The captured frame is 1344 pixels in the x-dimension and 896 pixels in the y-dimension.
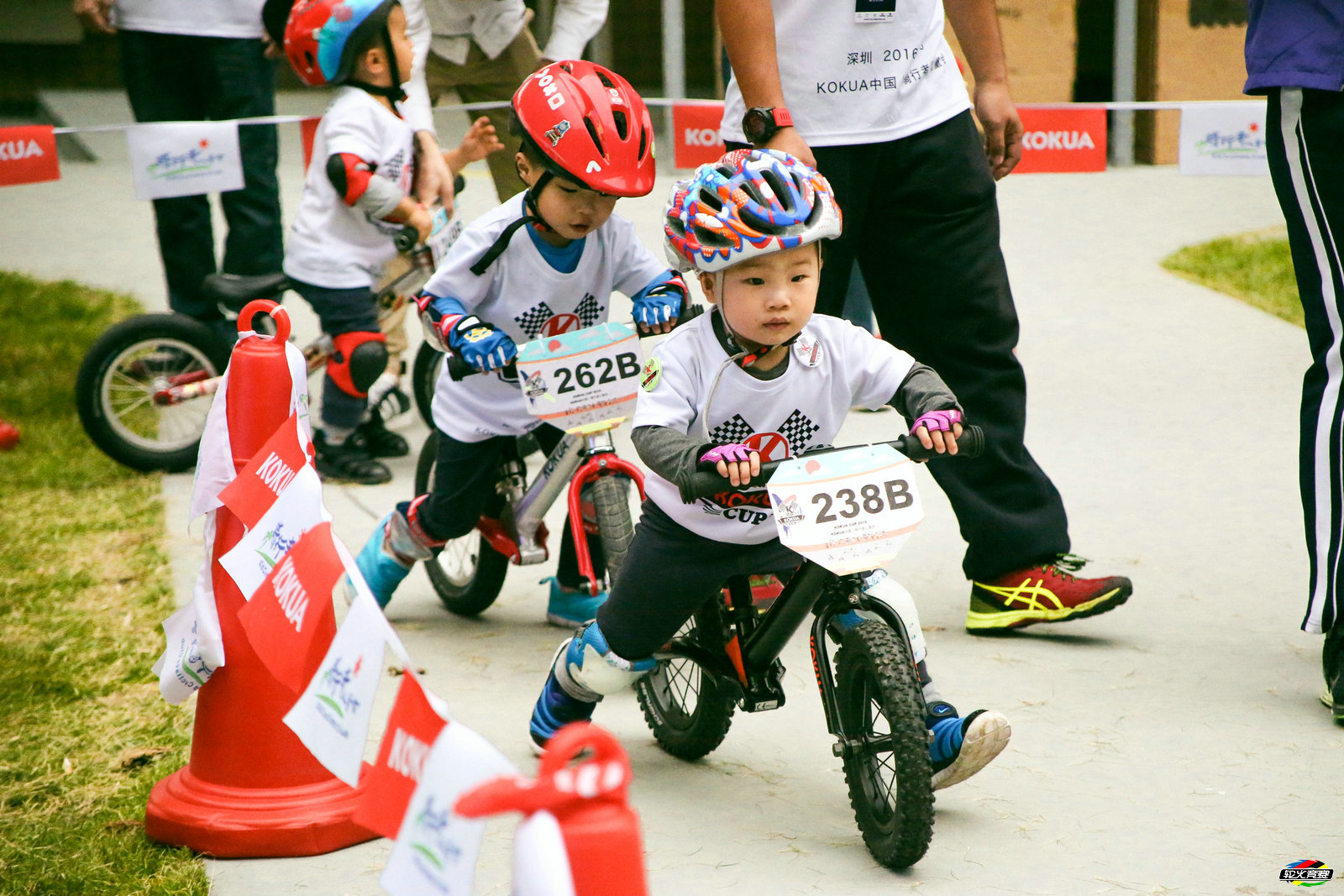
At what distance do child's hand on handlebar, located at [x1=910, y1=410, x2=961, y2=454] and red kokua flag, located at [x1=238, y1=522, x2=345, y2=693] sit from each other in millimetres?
1094

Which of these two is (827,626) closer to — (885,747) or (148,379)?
(885,747)

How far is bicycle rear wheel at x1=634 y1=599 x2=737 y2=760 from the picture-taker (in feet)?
10.5

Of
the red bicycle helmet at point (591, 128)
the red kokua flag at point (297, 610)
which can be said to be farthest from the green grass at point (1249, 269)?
the red kokua flag at point (297, 610)

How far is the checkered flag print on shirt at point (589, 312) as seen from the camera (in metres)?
3.96

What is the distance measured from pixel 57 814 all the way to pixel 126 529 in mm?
2202

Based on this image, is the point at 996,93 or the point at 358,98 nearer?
the point at 996,93

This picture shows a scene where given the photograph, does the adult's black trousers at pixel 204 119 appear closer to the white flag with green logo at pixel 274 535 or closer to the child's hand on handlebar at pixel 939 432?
the white flag with green logo at pixel 274 535

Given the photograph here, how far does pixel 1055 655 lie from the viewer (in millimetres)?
3893

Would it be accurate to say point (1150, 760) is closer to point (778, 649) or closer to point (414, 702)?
point (778, 649)

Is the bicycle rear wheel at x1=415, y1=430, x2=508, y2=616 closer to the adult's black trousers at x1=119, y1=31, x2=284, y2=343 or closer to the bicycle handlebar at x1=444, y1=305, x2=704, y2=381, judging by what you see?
the bicycle handlebar at x1=444, y1=305, x2=704, y2=381

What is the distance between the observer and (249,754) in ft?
9.39

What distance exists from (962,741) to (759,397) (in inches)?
31.3

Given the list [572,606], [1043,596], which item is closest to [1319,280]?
[1043,596]

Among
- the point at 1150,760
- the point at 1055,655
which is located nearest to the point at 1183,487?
the point at 1055,655
